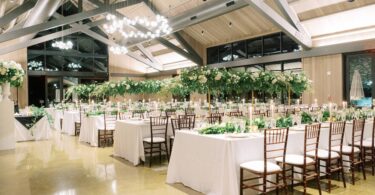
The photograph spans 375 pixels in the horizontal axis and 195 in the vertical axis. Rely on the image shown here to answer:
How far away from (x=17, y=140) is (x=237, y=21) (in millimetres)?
9091

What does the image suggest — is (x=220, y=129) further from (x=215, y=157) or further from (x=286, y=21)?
(x=286, y=21)

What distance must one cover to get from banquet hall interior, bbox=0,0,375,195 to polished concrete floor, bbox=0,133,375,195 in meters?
0.03

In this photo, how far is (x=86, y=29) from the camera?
49.0ft

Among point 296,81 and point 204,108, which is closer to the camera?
point 296,81

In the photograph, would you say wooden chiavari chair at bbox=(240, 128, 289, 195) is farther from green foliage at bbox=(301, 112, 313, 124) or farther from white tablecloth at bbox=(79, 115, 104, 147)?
white tablecloth at bbox=(79, 115, 104, 147)

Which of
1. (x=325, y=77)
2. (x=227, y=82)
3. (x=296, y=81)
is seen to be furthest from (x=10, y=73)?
(x=325, y=77)

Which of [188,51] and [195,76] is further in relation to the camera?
[188,51]

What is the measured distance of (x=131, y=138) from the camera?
250 inches

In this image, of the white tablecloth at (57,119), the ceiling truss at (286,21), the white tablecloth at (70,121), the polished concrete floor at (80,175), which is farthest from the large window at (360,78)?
the white tablecloth at (57,119)

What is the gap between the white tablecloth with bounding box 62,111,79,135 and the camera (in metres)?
11.0

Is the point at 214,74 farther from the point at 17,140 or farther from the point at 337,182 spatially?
the point at 17,140

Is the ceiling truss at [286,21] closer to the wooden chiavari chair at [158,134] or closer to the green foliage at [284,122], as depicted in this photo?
the wooden chiavari chair at [158,134]

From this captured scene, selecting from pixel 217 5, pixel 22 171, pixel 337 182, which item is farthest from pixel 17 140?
pixel 337 182

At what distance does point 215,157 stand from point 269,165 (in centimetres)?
65
